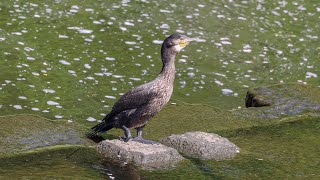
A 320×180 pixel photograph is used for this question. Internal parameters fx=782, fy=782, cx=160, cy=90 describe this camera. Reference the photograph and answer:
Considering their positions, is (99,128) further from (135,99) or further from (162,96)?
(162,96)

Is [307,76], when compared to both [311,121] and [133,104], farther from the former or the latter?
[133,104]

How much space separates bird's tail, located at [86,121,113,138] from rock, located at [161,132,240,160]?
0.95 m

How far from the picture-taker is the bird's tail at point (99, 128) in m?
12.3

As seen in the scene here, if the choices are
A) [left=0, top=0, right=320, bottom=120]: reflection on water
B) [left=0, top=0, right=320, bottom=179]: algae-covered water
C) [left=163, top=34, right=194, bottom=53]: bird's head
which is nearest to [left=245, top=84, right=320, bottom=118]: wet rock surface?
[left=0, top=0, right=320, bottom=179]: algae-covered water

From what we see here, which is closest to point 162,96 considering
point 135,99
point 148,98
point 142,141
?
point 148,98

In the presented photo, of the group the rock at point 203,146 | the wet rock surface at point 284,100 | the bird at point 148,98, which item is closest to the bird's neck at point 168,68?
the bird at point 148,98

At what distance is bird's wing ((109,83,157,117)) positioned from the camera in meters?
11.8

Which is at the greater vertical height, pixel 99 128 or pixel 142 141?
pixel 142 141

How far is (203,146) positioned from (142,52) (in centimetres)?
815

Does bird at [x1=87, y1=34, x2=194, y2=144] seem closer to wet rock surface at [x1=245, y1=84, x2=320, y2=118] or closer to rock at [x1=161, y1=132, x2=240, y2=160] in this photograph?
rock at [x1=161, y1=132, x2=240, y2=160]

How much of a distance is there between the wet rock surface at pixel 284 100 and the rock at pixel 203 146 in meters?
2.39

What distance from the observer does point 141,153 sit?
11.5 metres

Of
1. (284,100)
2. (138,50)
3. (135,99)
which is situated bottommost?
(138,50)

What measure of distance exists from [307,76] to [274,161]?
7966mm
